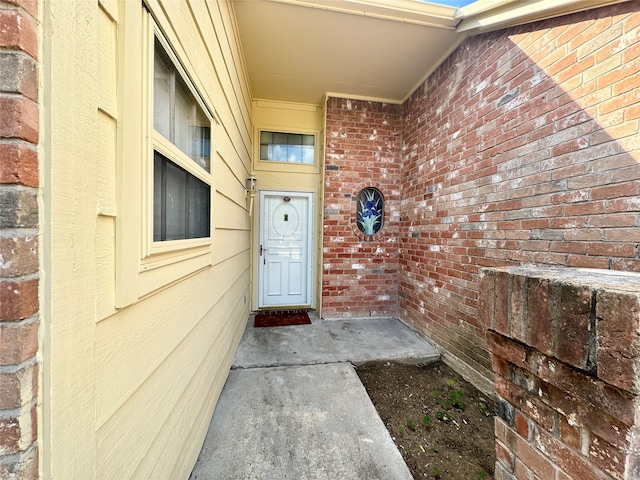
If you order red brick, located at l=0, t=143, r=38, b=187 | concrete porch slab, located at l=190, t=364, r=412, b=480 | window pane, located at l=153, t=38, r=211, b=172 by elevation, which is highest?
window pane, located at l=153, t=38, r=211, b=172

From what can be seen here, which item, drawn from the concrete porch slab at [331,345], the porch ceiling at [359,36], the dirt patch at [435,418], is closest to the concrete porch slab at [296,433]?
the dirt patch at [435,418]

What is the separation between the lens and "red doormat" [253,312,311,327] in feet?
11.5

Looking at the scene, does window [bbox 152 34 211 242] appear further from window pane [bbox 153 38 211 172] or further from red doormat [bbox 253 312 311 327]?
red doormat [bbox 253 312 311 327]

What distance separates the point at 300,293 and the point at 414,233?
6.43 ft

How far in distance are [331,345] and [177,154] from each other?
97.0 inches

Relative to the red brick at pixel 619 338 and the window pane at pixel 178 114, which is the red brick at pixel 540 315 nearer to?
the red brick at pixel 619 338

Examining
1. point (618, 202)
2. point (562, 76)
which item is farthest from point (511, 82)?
point (618, 202)

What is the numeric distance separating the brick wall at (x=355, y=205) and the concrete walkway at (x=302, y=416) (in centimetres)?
86

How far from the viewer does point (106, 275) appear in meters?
0.69

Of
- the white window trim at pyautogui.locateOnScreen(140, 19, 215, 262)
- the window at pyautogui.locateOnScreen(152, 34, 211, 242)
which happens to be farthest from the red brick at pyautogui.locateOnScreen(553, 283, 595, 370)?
the window at pyautogui.locateOnScreen(152, 34, 211, 242)

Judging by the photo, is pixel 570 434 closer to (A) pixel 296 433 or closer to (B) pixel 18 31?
(B) pixel 18 31

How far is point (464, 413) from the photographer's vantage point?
6.64 feet

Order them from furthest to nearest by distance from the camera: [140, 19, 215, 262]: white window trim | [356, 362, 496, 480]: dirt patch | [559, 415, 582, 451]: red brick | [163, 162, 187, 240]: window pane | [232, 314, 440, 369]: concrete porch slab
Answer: [232, 314, 440, 369]: concrete porch slab < [356, 362, 496, 480]: dirt patch < [163, 162, 187, 240]: window pane < [140, 19, 215, 262]: white window trim < [559, 415, 582, 451]: red brick

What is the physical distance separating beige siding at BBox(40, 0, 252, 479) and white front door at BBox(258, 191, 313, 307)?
2658mm
